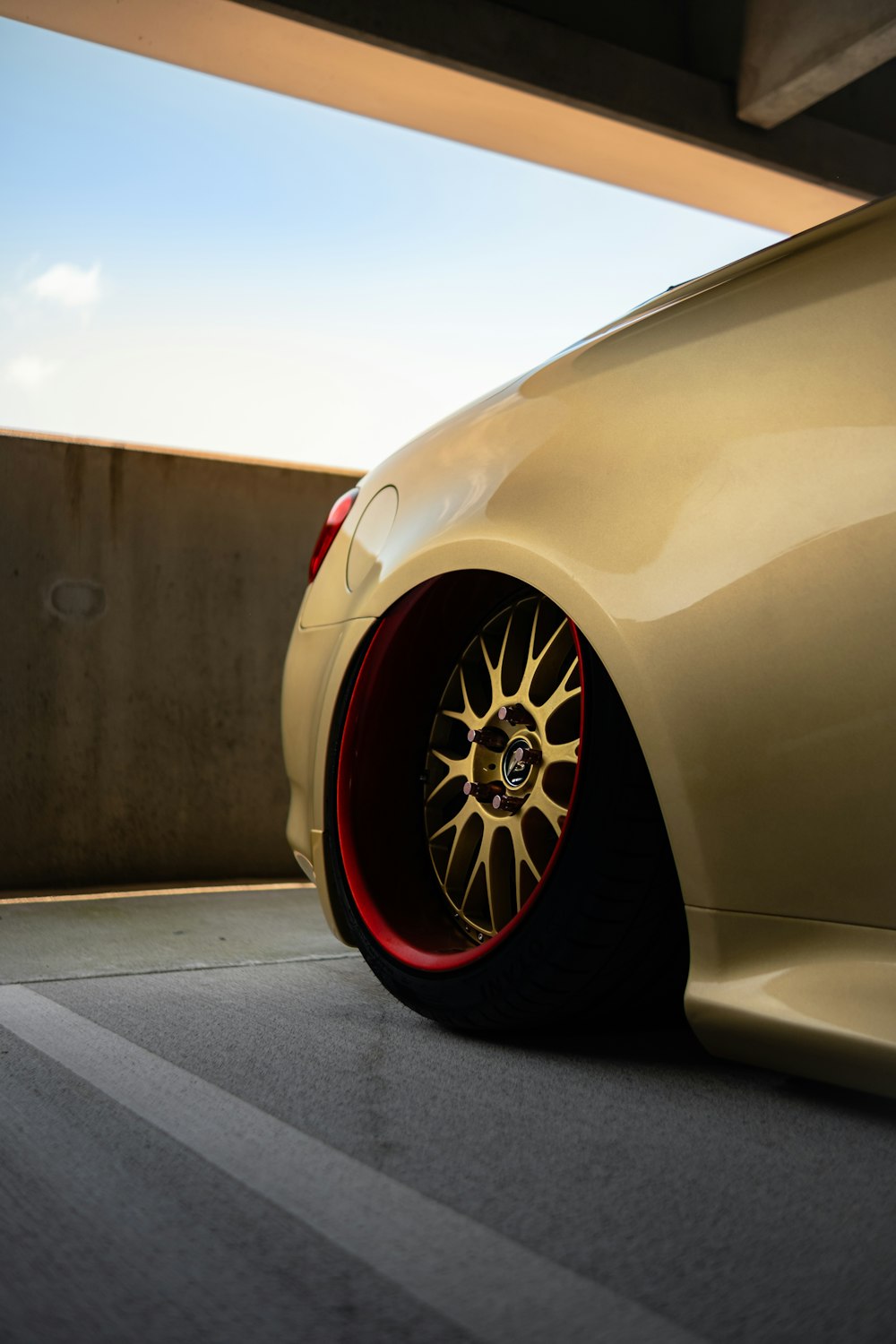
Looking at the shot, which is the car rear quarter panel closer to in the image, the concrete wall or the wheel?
the wheel

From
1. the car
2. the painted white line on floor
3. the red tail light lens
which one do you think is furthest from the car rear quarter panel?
the painted white line on floor

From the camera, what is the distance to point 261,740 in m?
4.16

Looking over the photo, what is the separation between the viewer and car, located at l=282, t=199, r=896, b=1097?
1.23m

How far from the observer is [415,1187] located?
1136mm

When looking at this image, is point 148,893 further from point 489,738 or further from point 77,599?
point 489,738

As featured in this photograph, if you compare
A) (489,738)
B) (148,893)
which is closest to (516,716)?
(489,738)

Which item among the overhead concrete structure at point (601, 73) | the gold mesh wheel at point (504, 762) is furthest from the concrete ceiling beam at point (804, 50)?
the gold mesh wheel at point (504, 762)

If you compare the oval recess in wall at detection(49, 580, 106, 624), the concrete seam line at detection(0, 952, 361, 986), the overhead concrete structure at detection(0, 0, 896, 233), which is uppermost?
Answer: the overhead concrete structure at detection(0, 0, 896, 233)

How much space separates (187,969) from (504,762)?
1.05 metres

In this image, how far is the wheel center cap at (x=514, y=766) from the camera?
170cm

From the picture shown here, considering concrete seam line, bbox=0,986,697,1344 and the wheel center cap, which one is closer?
concrete seam line, bbox=0,986,697,1344

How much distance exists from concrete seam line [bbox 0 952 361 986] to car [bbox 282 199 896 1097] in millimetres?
544

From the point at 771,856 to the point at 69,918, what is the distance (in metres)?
2.37

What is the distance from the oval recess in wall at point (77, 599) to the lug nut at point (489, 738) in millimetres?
2448
